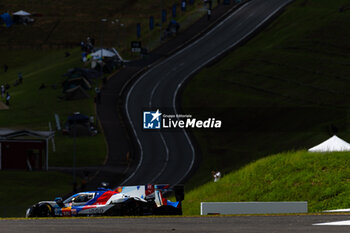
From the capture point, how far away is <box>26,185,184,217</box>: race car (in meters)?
35.7

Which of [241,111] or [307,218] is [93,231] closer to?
[307,218]

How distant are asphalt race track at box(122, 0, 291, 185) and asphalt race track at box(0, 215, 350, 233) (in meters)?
52.0

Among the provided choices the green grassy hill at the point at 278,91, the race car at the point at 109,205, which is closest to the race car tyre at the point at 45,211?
the race car at the point at 109,205

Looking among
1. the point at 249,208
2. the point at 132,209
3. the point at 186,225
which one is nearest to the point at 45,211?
the point at 132,209

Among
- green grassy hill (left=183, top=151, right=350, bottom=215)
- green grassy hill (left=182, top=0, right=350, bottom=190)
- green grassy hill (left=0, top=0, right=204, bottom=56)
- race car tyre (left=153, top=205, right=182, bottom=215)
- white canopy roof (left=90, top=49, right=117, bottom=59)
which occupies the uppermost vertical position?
green grassy hill (left=0, top=0, right=204, bottom=56)

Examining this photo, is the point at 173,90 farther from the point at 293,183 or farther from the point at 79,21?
the point at 79,21

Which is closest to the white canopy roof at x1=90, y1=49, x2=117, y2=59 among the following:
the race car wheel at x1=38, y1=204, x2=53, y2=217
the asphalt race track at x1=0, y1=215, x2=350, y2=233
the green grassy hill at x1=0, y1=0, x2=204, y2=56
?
the green grassy hill at x1=0, y1=0, x2=204, y2=56

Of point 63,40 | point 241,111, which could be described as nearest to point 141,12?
point 63,40

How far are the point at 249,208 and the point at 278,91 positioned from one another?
250 ft

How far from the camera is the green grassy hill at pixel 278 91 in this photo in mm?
92000

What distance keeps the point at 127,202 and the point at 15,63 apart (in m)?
135

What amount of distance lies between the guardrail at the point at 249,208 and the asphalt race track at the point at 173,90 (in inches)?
1780

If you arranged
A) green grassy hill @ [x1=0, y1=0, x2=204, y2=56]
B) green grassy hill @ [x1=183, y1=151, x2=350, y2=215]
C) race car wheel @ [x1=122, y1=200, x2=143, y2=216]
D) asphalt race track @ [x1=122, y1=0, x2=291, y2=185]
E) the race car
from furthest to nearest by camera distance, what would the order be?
green grassy hill @ [x1=0, y1=0, x2=204, y2=56]
asphalt race track @ [x1=122, y1=0, x2=291, y2=185]
green grassy hill @ [x1=183, y1=151, x2=350, y2=215]
the race car
race car wheel @ [x1=122, y1=200, x2=143, y2=216]

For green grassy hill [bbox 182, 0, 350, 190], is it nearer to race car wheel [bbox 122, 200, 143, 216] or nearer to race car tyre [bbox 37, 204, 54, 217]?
race car tyre [bbox 37, 204, 54, 217]
